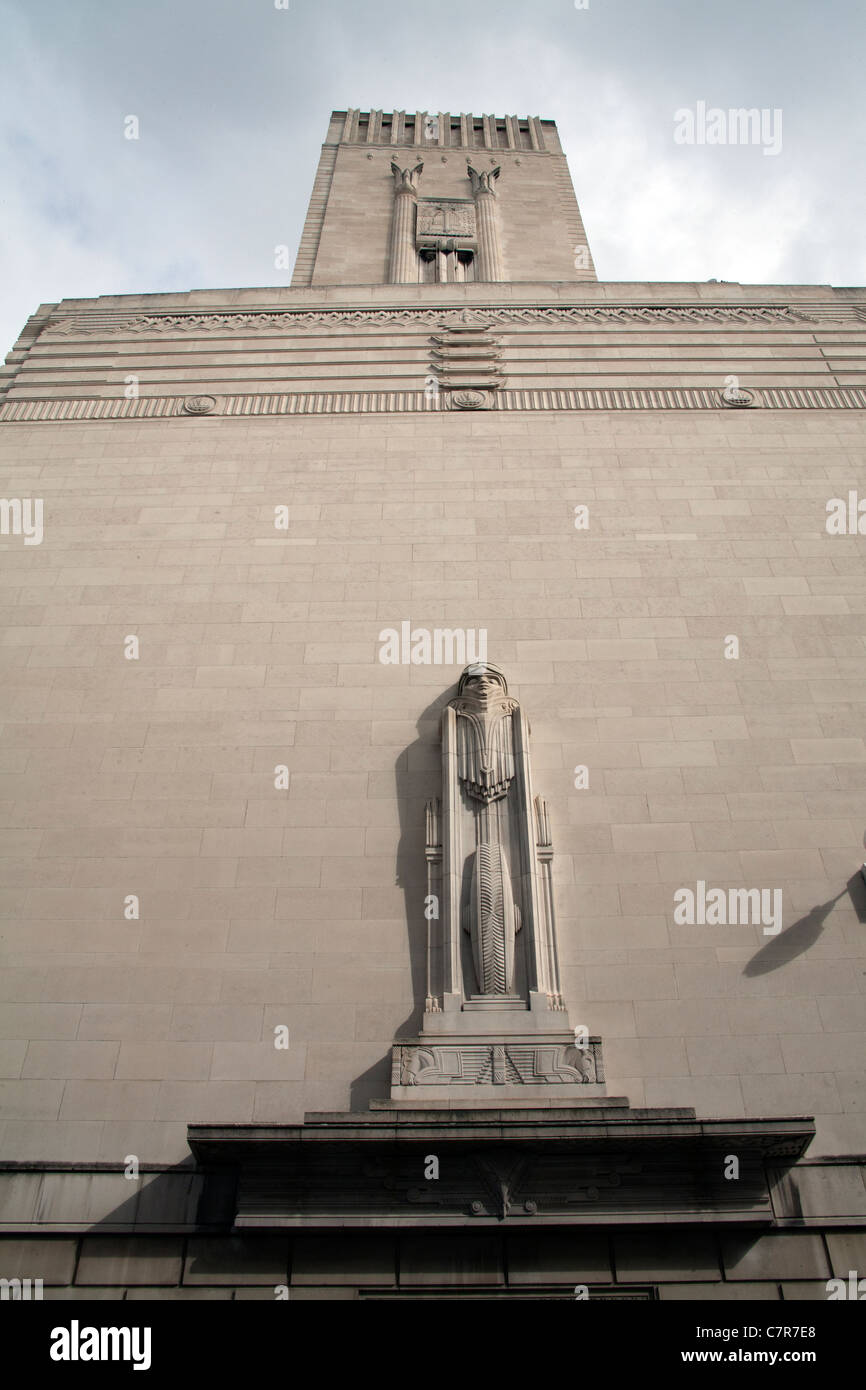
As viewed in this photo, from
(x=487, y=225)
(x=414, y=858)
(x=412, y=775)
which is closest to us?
(x=414, y=858)

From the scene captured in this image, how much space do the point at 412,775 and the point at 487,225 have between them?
19.5m

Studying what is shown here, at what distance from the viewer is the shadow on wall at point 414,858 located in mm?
10188

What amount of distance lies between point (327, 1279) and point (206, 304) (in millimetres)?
17673

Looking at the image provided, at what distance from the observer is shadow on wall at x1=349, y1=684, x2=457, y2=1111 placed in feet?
33.4

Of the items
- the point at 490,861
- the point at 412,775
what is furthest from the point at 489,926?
the point at 412,775

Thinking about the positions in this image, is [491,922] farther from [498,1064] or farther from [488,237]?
[488,237]

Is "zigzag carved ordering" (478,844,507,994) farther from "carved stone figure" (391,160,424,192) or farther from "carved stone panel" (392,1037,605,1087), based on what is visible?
"carved stone figure" (391,160,424,192)

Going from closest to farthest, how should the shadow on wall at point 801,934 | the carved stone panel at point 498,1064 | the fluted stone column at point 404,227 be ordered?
the carved stone panel at point 498,1064, the shadow on wall at point 801,934, the fluted stone column at point 404,227

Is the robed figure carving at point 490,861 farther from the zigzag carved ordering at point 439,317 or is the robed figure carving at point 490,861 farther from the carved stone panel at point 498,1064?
the zigzag carved ordering at point 439,317

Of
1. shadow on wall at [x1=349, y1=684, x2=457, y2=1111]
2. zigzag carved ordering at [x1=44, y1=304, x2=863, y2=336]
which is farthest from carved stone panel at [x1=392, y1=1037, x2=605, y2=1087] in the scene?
zigzag carved ordering at [x1=44, y1=304, x2=863, y2=336]

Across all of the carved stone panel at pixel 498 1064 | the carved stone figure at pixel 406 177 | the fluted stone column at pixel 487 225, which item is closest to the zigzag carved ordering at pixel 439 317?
the fluted stone column at pixel 487 225

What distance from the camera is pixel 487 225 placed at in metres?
26.2

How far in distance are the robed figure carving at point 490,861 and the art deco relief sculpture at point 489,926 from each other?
13 millimetres

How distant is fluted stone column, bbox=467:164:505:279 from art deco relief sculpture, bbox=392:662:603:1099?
619 inches
